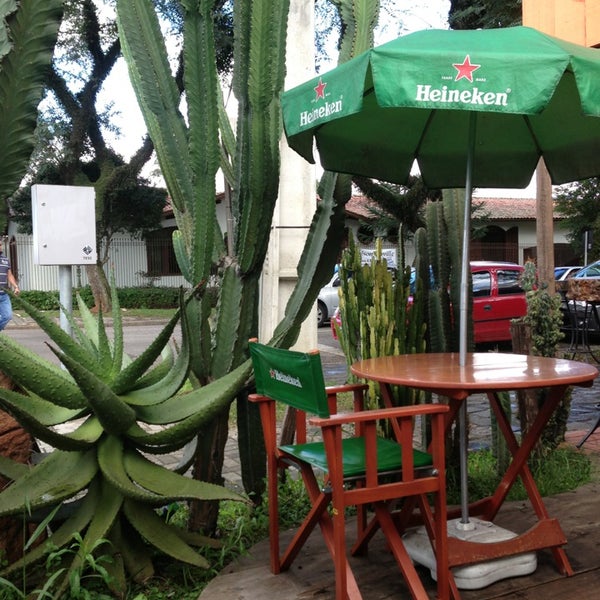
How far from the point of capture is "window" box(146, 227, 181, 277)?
94.1 ft

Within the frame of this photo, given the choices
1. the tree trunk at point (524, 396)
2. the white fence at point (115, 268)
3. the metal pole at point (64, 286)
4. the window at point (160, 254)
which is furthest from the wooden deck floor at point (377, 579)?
the window at point (160, 254)

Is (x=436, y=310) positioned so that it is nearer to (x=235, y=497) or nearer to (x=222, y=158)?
(x=222, y=158)

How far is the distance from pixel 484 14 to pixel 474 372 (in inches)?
561

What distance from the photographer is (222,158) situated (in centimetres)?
400

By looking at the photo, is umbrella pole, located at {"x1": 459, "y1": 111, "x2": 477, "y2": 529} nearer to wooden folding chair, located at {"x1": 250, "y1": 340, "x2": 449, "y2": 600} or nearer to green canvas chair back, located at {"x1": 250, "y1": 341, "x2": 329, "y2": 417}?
wooden folding chair, located at {"x1": 250, "y1": 340, "x2": 449, "y2": 600}

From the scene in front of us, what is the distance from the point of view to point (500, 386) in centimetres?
283

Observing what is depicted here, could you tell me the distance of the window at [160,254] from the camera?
28.7 m

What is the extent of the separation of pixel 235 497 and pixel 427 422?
161cm

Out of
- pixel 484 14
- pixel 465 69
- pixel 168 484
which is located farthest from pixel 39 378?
pixel 484 14

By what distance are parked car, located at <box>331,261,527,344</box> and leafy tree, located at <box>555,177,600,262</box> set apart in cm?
1225

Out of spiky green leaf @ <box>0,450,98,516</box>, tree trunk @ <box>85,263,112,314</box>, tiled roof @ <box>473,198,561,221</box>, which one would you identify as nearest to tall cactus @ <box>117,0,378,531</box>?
spiky green leaf @ <box>0,450,98,516</box>

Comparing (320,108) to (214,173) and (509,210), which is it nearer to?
(214,173)

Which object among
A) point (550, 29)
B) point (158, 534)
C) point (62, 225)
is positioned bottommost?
point (158, 534)

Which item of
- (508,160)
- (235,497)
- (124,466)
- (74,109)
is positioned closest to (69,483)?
(124,466)
